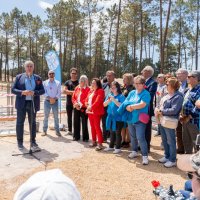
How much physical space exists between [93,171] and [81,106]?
2400 mm

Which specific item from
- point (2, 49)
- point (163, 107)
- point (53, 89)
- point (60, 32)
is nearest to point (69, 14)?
point (60, 32)

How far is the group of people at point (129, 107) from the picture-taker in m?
5.43

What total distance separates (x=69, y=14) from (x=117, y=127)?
34732mm

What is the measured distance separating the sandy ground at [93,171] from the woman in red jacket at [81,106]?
1.33 ft

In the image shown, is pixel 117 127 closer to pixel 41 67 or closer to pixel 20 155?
pixel 20 155

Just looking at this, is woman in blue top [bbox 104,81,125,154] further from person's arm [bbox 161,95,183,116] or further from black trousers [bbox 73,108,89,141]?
person's arm [bbox 161,95,183,116]

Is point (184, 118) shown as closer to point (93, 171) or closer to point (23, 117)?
point (93, 171)

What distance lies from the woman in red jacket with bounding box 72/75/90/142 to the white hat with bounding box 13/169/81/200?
6.28 meters

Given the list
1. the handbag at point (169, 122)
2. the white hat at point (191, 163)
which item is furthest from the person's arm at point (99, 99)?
the white hat at point (191, 163)

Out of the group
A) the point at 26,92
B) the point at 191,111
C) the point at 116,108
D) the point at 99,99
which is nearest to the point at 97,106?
the point at 99,99

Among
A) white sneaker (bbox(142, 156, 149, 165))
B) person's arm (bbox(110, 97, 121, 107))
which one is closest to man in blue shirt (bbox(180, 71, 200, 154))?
white sneaker (bbox(142, 156, 149, 165))

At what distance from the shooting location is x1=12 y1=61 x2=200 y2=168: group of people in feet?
17.8

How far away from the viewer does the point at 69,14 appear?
39.0 meters

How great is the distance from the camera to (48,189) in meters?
1.05
